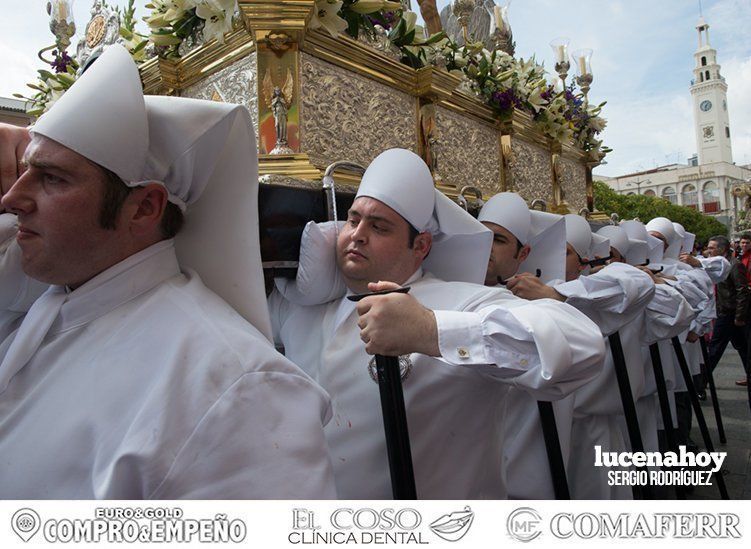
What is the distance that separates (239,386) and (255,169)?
566 millimetres

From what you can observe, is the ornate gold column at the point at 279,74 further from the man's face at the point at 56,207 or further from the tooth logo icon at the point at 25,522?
the tooth logo icon at the point at 25,522

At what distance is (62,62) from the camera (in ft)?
9.89

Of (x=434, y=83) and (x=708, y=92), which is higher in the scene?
(x=434, y=83)

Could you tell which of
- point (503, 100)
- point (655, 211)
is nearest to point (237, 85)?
point (503, 100)

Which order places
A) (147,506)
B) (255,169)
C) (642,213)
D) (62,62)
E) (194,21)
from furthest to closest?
(642,213) → (62,62) → (194,21) → (255,169) → (147,506)

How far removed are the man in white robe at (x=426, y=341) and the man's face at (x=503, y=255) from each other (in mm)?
543

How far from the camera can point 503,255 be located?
8.98ft

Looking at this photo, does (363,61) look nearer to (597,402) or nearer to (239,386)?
(239,386)

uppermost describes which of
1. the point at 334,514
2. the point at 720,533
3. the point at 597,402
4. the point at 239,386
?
the point at 239,386

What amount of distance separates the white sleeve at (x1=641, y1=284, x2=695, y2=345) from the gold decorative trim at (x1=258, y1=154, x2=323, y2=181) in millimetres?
2286

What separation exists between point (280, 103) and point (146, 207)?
100 cm

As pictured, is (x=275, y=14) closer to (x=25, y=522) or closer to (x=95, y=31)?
(x=95, y=31)

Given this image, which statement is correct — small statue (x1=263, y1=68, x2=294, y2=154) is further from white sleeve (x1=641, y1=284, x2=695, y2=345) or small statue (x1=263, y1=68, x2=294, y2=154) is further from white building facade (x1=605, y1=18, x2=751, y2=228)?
white sleeve (x1=641, y1=284, x2=695, y2=345)

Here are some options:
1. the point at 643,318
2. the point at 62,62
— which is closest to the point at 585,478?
the point at 643,318
